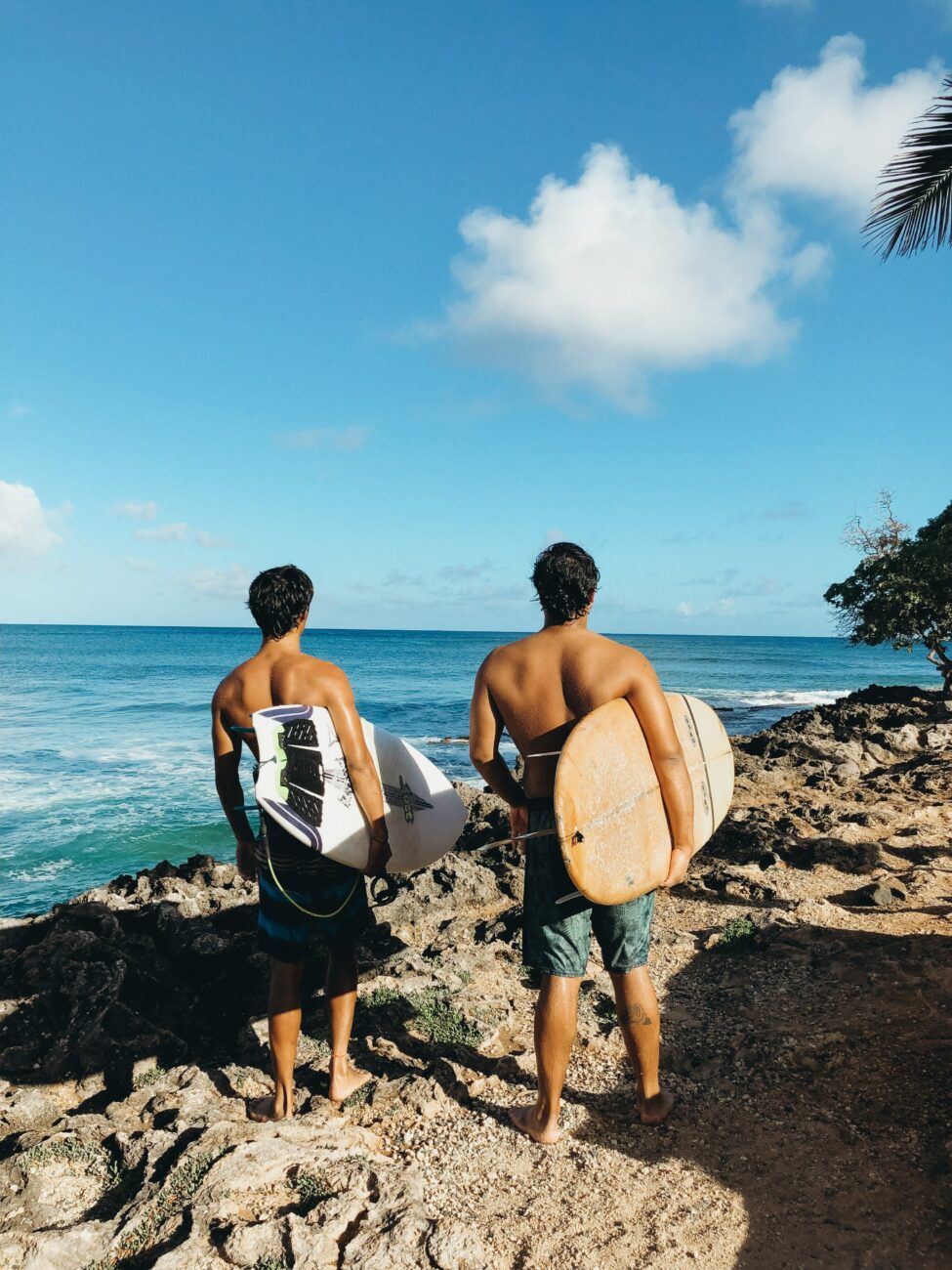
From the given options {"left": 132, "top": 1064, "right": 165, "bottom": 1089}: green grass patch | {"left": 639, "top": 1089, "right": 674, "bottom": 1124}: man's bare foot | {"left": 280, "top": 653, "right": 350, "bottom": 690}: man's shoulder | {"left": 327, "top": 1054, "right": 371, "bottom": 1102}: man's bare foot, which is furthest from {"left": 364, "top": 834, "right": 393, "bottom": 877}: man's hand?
{"left": 132, "top": 1064, "right": 165, "bottom": 1089}: green grass patch

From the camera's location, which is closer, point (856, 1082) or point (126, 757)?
point (856, 1082)

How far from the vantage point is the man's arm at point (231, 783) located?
11.6ft

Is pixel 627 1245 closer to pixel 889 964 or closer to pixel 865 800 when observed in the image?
pixel 889 964

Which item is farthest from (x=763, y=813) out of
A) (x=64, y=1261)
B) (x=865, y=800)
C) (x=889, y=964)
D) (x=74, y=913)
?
(x=64, y=1261)

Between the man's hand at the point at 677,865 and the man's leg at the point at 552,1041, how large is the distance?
1.70 ft

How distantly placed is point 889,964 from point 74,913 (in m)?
5.59

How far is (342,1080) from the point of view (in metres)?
3.58

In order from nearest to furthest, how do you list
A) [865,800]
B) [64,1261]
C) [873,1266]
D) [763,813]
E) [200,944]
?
[873,1266] < [64,1261] < [200,944] < [763,813] < [865,800]

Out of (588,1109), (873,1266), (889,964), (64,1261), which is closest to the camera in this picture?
(873,1266)

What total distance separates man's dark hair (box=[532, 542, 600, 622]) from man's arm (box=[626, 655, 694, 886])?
0.32m

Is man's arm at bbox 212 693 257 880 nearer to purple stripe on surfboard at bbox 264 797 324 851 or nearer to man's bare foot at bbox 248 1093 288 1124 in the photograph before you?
purple stripe on surfboard at bbox 264 797 324 851

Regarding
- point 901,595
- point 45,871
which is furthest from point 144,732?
point 901,595

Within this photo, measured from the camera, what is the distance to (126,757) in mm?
20469

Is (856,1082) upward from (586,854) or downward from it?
downward
